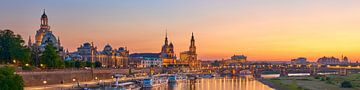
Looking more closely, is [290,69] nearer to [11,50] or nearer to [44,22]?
[44,22]

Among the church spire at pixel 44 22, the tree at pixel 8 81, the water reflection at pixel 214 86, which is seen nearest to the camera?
the tree at pixel 8 81

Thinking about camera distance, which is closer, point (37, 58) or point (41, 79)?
point (41, 79)

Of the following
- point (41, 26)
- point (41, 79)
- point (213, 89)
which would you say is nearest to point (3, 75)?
point (41, 79)

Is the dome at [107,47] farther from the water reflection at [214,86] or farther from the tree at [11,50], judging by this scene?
the tree at [11,50]

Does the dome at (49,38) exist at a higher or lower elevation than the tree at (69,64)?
higher

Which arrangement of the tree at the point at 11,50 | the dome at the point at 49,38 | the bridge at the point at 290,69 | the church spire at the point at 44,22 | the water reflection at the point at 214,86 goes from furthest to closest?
the bridge at the point at 290,69
the church spire at the point at 44,22
the dome at the point at 49,38
the water reflection at the point at 214,86
the tree at the point at 11,50

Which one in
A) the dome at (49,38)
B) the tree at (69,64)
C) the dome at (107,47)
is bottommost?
the tree at (69,64)

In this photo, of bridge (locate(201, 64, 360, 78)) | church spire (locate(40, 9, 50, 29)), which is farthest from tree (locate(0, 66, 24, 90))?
bridge (locate(201, 64, 360, 78))

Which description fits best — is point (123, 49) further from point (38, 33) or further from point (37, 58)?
point (37, 58)

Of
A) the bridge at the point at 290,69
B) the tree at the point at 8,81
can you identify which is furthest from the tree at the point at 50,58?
the bridge at the point at 290,69

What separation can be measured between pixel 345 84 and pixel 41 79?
142 feet

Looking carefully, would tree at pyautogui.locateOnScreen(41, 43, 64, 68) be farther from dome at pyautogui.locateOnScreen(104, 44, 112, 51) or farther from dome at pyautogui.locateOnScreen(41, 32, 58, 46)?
dome at pyautogui.locateOnScreen(104, 44, 112, 51)

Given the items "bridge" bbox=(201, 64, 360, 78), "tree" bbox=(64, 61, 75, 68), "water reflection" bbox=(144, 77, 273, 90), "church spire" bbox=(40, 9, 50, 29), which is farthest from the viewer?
"bridge" bbox=(201, 64, 360, 78)

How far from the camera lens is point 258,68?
183 m
